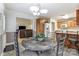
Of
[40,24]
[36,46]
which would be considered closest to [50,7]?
[40,24]

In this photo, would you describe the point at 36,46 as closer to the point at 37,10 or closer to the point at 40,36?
the point at 40,36

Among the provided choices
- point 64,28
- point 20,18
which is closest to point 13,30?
point 20,18

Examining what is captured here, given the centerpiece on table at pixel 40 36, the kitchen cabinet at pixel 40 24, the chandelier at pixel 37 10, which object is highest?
the chandelier at pixel 37 10

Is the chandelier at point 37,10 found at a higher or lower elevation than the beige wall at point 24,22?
higher

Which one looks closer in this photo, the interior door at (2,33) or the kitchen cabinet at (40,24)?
the interior door at (2,33)

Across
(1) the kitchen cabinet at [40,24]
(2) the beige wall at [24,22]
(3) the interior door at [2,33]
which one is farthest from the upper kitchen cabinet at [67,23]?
(3) the interior door at [2,33]

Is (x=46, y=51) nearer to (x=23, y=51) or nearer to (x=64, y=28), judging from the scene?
(x=23, y=51)

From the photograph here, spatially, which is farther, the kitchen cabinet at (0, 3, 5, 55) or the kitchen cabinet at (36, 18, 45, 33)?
the kitchen cabinet at (36, 18, 45, 33)

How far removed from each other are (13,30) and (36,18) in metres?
0.49

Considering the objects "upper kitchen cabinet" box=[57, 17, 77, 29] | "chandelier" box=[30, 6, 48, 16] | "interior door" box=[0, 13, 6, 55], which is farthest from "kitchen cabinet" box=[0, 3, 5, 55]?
"upper kitchen cabinet" box=[57, 17, 77, 29]

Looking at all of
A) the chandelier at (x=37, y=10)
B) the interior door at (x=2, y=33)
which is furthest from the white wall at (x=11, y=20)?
the chandelier at (x=37, y=10)

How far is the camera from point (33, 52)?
1731 mm

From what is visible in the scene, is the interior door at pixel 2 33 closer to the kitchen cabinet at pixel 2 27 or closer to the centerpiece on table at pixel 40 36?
the kitchen cabinet at pixel 2 27

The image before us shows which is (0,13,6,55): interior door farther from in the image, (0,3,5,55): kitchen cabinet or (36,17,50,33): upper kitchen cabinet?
(36,17,50,33): upper kitchen cabinet
